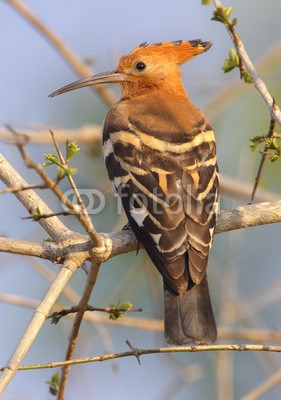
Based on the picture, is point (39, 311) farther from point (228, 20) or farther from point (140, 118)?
point (140, 118)

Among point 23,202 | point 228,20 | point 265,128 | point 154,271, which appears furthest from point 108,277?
point 228,20

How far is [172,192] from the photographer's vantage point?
3.51 m

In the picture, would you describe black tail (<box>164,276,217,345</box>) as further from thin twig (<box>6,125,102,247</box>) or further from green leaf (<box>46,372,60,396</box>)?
thin twig (<box>6,125,102,247</box>)

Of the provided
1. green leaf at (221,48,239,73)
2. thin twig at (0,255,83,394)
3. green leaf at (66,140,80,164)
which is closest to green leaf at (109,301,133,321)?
thin twig at (0,255,83,394)

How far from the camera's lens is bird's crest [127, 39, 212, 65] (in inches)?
191

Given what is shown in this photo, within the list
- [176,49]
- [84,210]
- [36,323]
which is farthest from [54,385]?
[176,49]

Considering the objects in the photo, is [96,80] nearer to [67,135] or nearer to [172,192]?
[67,135]

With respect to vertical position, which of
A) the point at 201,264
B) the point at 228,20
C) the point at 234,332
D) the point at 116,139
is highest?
the point at 228,20

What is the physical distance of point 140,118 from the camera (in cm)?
406

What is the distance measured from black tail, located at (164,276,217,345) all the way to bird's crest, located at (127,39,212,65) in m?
1.85

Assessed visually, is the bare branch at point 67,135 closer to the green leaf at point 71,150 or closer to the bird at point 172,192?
the bird at point 172,192

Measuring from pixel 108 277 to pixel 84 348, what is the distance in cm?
157

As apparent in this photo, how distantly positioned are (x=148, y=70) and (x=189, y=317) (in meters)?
1.88

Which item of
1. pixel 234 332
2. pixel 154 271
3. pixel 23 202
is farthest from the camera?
pixel 154 271
